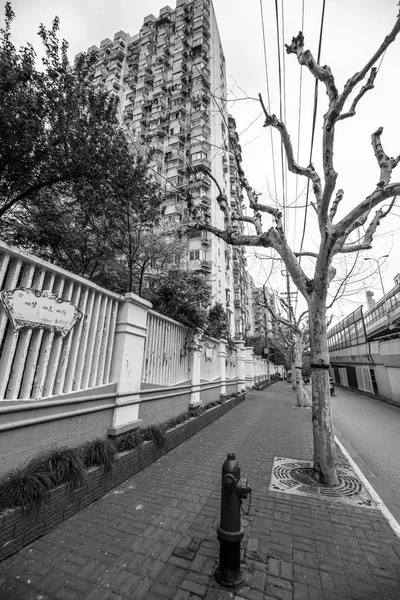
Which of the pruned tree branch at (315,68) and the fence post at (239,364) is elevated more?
the pruned tree branch at (315,68)

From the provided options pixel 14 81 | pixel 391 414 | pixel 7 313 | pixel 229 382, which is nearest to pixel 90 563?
pixel 7 313

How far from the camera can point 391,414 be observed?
1217 centimetres

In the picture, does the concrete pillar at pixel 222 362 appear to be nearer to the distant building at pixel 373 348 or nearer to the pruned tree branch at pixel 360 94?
the pruned tree branch at pixel 360 94

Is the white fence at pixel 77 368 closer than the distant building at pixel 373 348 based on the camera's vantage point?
Yes

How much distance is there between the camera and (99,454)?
350cm

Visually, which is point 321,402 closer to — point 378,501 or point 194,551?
point 378,501

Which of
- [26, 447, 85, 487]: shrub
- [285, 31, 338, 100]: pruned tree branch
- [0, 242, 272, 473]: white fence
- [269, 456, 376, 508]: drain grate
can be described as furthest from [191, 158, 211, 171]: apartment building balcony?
[269, 456, 376, 508]: drain grate

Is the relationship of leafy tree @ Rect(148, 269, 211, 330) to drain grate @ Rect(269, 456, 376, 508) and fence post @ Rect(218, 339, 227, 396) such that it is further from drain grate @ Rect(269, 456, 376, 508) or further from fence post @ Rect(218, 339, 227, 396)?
drain grate @ Rect(269, 456, 376, 508)

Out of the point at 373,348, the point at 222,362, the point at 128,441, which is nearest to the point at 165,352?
the point at 128,441

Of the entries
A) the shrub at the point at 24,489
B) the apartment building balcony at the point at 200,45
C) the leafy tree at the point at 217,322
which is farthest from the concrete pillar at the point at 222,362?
the apartment building balcony at the point at 200,45

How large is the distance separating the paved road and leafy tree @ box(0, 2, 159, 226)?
709 centimetres

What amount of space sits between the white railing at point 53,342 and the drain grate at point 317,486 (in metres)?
3.15

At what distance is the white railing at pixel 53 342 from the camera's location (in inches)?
112

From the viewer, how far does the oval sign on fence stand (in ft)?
9.35
